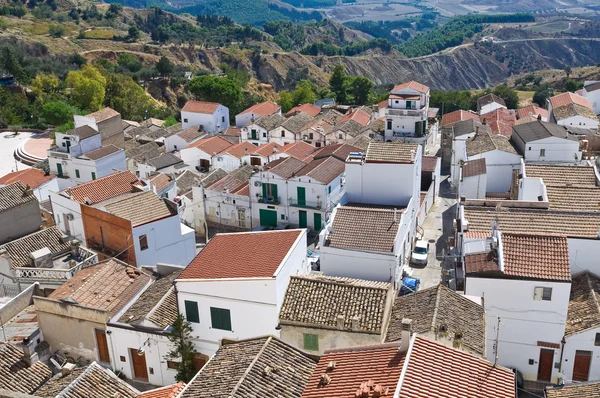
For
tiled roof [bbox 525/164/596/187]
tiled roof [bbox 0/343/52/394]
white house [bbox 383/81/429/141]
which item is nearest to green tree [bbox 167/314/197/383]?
tiled roof [bbox 0/343/52/394]

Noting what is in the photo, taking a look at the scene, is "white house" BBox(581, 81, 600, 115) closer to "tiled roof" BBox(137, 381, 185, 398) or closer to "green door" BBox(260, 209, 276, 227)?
"green door" BBox(260, 209, 276, 227)

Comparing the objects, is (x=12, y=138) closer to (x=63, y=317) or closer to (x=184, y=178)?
(x=184, y=178)

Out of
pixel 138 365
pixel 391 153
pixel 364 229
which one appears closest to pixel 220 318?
pixel 138 365

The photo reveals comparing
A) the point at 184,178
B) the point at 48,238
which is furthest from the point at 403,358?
the point at 184,178

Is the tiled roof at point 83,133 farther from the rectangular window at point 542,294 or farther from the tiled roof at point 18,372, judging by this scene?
the rectangular window at point 542,294

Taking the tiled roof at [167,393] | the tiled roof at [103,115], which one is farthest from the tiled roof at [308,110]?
the tiled roof at [167,393]

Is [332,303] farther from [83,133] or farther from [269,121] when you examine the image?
Result: [269,121]

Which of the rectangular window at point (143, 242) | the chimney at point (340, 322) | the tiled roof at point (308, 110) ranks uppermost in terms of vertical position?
the chimney at point (340, 322)
